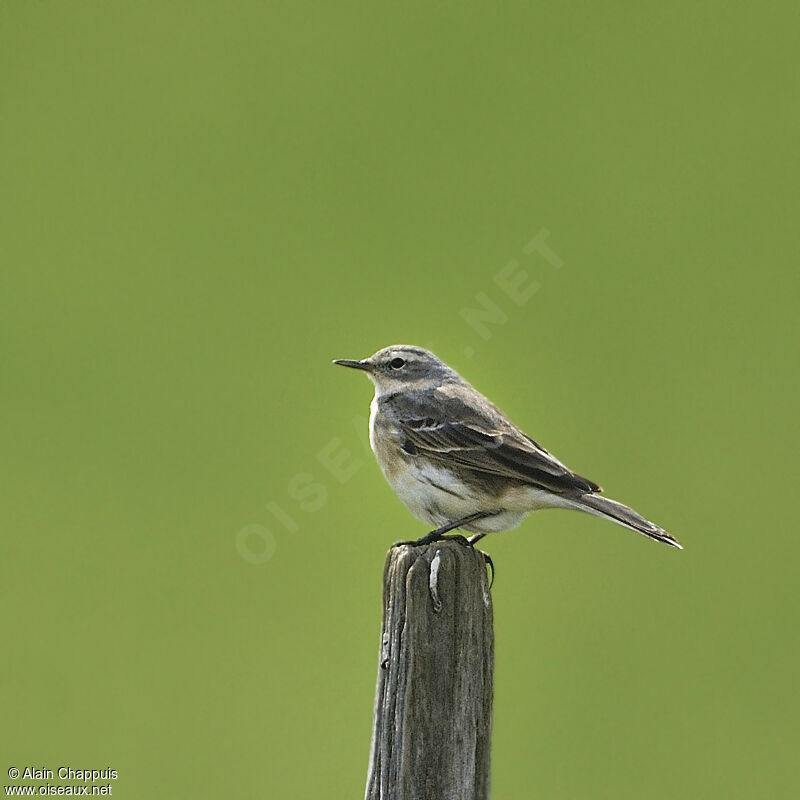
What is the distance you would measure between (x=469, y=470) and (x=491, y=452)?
150 mm

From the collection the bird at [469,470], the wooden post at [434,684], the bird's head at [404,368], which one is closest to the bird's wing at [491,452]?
the bird at [469,470]

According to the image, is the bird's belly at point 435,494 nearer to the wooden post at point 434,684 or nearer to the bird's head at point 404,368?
the bird's head at point 404,368

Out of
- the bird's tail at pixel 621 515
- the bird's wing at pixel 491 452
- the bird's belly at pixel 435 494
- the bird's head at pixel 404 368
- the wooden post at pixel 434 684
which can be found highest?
the bird's head at pixel 404 368

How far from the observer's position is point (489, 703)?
357 centimetres

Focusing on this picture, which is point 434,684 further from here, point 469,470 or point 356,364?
point 356,364

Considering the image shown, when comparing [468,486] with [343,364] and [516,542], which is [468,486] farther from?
[516,542]

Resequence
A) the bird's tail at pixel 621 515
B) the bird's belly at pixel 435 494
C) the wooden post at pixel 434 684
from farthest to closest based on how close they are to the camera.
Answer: the bird's belly at pixel 435 494 → the bird's tail at pixel 621 515 → the wooden post at pixel 434 684

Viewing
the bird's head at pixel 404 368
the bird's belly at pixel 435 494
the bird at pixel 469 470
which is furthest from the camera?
the bird's head at pixel 404 368

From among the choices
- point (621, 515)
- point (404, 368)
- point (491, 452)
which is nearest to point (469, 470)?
point (491, 452)

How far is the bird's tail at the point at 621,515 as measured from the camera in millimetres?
4699

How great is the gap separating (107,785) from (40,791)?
0.78 m

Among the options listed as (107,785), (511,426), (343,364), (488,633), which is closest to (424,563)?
(488,633)

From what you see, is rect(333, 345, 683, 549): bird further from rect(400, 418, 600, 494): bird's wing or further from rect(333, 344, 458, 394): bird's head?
rect(333, 344, 458, 394): bird's head

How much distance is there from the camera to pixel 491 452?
5.32 m
